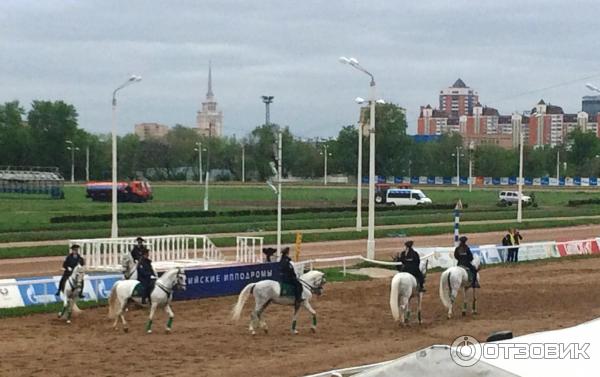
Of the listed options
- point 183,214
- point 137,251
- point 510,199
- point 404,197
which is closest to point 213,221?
point 183,214

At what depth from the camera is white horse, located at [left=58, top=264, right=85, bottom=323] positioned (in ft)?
73.8

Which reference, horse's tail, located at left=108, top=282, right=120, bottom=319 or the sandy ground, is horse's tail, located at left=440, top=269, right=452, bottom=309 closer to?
horse's tail, located at left=108, top=282, right=120, bottom=319

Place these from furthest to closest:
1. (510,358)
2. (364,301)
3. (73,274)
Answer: (364,301) < (73,274) < (510,358)

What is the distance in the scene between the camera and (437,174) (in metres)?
151

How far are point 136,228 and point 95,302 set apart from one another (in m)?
23.3

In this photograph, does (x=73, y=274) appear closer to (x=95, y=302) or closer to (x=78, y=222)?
(x=95, y=302)

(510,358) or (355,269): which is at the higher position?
(510,358)

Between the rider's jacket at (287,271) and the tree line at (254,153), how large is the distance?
91.7m

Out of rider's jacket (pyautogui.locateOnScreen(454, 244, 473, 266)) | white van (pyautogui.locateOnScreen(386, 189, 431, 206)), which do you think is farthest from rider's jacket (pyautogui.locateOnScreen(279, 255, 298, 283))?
white van (pyautogui.locateOnScreen(386, 189, 431, 206))

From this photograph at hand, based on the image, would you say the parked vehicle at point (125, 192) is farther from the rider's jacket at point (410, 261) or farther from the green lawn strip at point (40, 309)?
the rider's jacket at point (410, 261)

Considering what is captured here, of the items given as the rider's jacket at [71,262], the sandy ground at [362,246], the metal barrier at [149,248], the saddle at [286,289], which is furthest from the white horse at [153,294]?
the sandy ground at [362,246]

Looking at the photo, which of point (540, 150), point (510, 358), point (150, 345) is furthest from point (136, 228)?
point (540, 150)

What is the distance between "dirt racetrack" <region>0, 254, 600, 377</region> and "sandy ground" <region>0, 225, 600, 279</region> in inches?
342

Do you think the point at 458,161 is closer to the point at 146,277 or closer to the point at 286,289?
the point at 286,289
